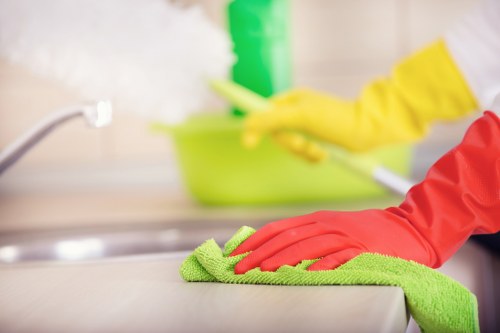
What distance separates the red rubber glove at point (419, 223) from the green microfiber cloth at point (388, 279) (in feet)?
0.05

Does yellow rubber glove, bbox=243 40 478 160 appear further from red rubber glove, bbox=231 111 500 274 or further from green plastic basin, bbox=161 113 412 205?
red rubber glove, bbox=231 111 500 274

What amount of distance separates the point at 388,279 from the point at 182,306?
5.4 inches

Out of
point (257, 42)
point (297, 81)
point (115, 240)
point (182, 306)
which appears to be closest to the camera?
point (182, 306)

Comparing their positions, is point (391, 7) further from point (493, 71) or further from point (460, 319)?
point (460, 319)

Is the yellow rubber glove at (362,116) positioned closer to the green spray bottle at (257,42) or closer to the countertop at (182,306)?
the green spray bottle at (257,42)

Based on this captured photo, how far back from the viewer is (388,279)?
55cm

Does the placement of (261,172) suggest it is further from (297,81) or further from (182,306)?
(182,306)

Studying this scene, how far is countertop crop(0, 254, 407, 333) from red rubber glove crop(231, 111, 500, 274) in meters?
0.05

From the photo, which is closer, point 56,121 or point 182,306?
point 182,306

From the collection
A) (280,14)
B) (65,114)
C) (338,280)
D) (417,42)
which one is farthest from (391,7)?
(338,280)

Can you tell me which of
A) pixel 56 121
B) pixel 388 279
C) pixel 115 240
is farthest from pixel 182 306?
pixel 115 240

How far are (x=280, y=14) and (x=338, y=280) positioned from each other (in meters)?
0.83

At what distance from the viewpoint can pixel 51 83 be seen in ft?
5.86

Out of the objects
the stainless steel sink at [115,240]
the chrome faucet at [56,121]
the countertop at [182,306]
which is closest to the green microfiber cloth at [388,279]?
the countertop at [182,306]
